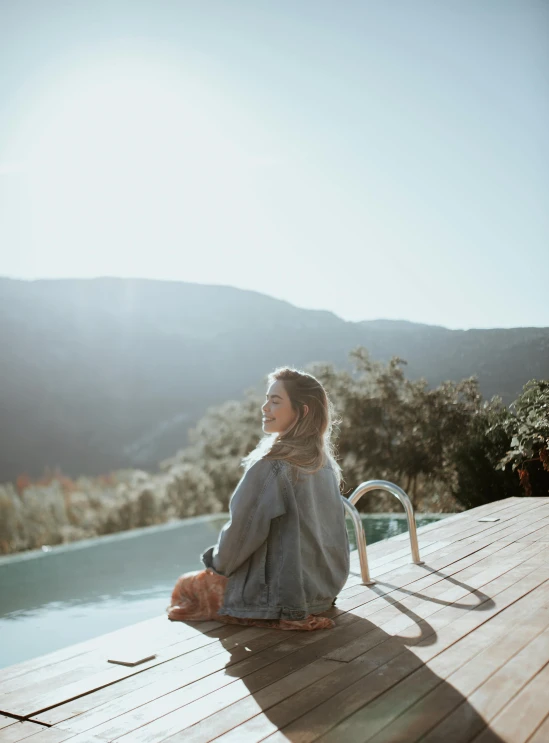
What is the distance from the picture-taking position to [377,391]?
8.62 m

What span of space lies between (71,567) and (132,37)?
491cm

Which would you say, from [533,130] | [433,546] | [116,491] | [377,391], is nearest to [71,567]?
[116,491]

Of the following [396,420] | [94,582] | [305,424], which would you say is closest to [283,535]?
[305,424]

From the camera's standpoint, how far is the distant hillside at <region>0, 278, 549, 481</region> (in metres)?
19.3

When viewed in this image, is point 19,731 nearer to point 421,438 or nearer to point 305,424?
point 305,424

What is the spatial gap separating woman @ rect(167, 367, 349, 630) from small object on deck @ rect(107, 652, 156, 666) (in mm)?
430

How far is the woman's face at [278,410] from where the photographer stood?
2.86 meters

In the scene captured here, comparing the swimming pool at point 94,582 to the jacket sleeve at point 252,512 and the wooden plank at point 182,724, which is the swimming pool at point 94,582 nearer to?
the jacket sleeve at point 252,512

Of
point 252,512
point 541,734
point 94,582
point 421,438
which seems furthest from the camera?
point 421,438

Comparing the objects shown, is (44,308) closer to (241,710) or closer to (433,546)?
(433,546)

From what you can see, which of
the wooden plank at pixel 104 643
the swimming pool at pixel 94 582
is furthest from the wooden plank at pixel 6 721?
the swimming pool at pixel 94 582

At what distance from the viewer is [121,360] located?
872 inches

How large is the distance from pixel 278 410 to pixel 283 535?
0.49 m

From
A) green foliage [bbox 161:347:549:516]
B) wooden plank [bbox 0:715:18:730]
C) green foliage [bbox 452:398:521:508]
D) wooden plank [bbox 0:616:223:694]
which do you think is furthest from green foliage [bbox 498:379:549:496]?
wooden plank [bbox 0:715:18:730]
